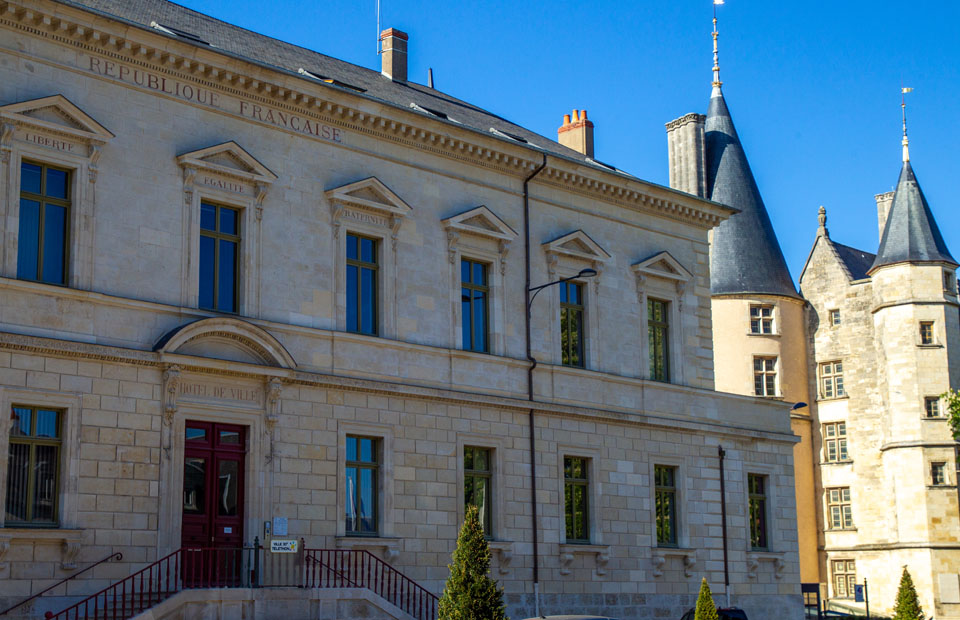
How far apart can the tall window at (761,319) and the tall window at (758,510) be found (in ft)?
55.3

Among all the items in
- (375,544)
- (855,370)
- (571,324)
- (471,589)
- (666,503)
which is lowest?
(471,589)

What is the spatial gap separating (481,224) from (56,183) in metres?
9.18

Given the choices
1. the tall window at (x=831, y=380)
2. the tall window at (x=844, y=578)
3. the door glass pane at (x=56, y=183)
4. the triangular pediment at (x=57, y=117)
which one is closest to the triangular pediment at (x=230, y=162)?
the triangular pediment at (x=57, y=117)

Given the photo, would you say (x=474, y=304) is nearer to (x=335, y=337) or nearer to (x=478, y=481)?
(x=478, y=481)

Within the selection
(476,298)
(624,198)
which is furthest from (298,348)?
(624,198)

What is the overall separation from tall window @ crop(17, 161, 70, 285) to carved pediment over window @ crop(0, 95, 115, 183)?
0.40m

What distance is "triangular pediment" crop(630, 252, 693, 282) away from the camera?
29.3 meters

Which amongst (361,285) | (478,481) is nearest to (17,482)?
(361,285)

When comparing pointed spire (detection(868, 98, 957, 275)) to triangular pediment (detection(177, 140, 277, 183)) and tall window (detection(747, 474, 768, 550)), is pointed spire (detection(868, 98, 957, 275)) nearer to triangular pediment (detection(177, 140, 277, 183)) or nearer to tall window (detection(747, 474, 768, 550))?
tall window (detection(747, 474, 768, 550))

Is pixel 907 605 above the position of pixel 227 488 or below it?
below

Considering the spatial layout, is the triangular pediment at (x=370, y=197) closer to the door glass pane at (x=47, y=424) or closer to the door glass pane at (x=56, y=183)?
the door glass pane at (x=56, y=183)

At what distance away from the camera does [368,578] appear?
22078mm

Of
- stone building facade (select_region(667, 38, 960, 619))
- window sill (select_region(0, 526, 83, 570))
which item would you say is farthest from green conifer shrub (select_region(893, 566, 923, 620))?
window sill (select_region(0, 526, 83, 570))

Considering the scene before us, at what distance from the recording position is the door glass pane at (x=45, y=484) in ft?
62.1
